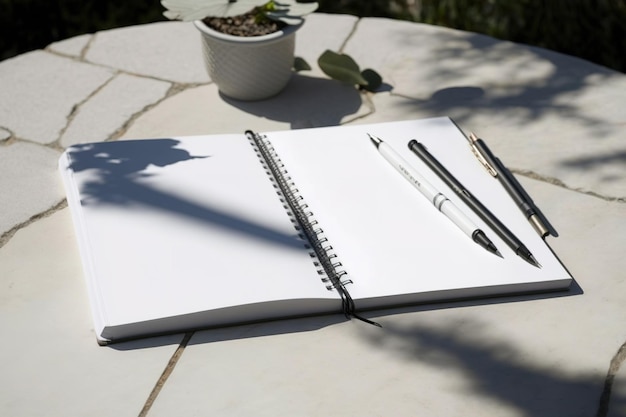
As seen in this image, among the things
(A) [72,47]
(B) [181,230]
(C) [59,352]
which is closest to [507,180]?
(B) [181,230]

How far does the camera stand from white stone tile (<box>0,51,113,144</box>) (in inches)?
83.1

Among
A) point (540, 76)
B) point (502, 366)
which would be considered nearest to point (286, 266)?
point (502, 366)

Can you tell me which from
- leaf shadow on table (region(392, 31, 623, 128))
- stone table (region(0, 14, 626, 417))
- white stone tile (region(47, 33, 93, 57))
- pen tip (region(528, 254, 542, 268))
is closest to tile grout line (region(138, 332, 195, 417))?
stone table (region(0, 14, 626, 417))

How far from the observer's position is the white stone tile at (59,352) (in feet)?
4.48

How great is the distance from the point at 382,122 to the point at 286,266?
64 centimetres

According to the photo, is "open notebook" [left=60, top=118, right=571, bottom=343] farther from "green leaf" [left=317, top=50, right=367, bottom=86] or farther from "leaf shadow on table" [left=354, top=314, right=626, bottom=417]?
"green leaf" [left=317, top=50, right=367, bottom=86]

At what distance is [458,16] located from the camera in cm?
344

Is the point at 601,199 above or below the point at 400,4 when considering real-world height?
above

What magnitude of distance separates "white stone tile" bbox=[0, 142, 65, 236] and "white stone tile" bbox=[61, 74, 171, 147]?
8 centimetres

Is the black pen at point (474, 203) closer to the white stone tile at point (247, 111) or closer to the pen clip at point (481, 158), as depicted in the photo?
the pen clip at point (481, 158)

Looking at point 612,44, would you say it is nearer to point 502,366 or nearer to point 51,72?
point 51,72

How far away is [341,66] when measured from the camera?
2.26 meters

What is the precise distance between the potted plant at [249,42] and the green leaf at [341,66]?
0.37 feet

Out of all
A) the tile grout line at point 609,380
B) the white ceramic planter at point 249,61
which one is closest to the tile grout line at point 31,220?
the white ceramic planter at point 249,61
